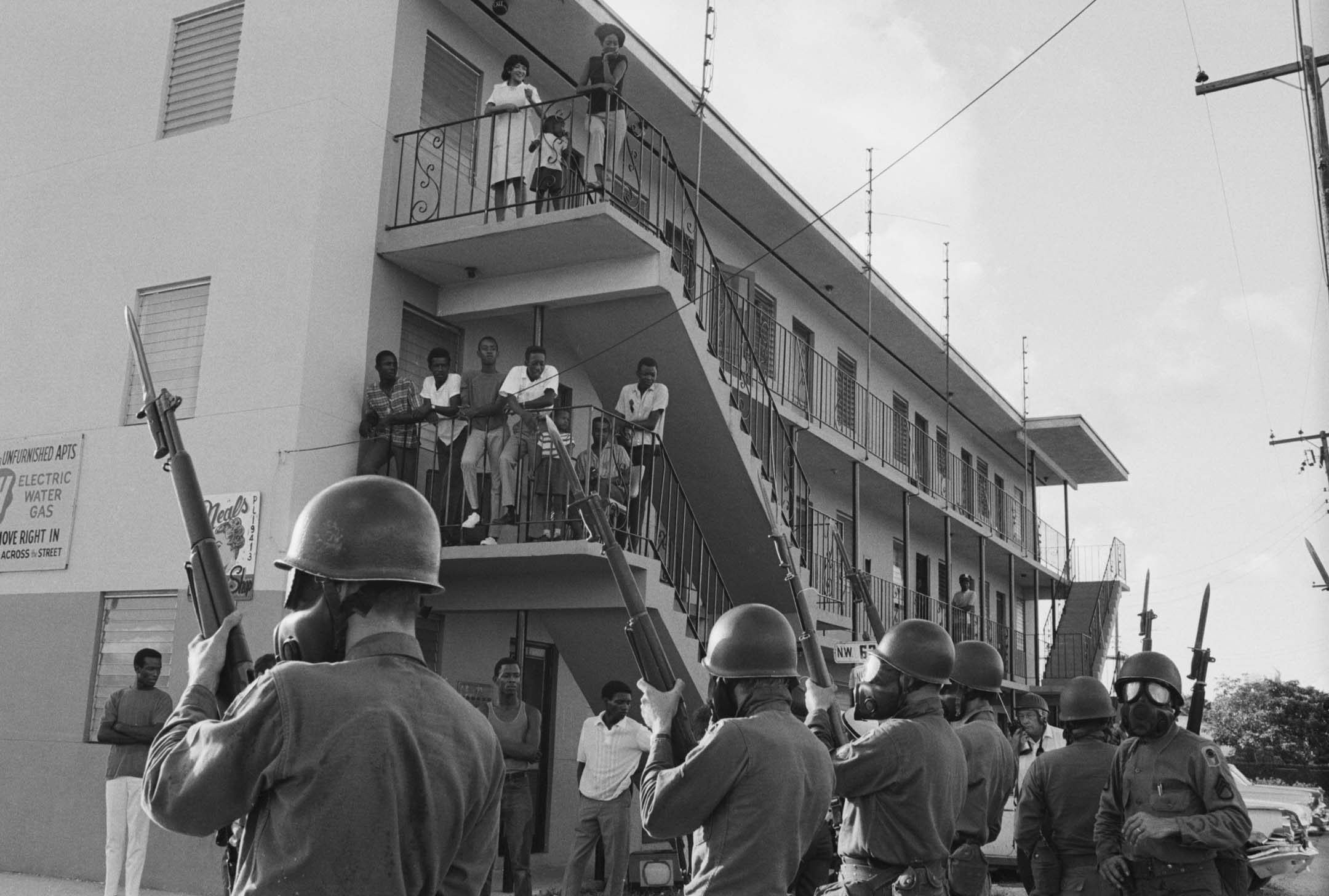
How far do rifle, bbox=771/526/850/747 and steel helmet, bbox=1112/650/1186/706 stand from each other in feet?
4.50

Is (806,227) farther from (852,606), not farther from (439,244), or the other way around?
(439,244)

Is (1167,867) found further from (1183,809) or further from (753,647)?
(753,647)

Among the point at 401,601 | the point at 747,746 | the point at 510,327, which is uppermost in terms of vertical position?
the point at 510,327

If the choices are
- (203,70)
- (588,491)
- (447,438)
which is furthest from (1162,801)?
(203,70)

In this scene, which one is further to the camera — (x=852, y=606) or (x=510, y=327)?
(x=852, y=606)

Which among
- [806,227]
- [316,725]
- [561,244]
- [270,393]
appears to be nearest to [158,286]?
[270,393]

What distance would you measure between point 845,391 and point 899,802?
1820cm

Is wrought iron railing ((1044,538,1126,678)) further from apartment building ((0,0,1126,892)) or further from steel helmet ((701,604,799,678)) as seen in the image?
steel helmet ((701,604,799,678))

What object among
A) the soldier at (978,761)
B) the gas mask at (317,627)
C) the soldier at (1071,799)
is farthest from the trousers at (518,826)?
the gas mask at (317,627)

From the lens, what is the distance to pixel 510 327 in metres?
14.2

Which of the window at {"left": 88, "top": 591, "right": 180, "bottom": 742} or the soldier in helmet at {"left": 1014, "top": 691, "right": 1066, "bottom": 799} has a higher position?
the window at {"left": 88, "top": 591, "right": 180, "bottom": 742}

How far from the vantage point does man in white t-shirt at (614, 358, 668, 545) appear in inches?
488

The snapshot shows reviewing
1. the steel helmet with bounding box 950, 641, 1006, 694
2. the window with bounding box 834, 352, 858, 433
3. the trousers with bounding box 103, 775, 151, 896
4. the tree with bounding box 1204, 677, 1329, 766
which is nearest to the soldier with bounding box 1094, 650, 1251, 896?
the steel helmet with bounding box 950, 641, 1006, 694

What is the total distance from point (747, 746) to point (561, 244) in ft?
28.1
